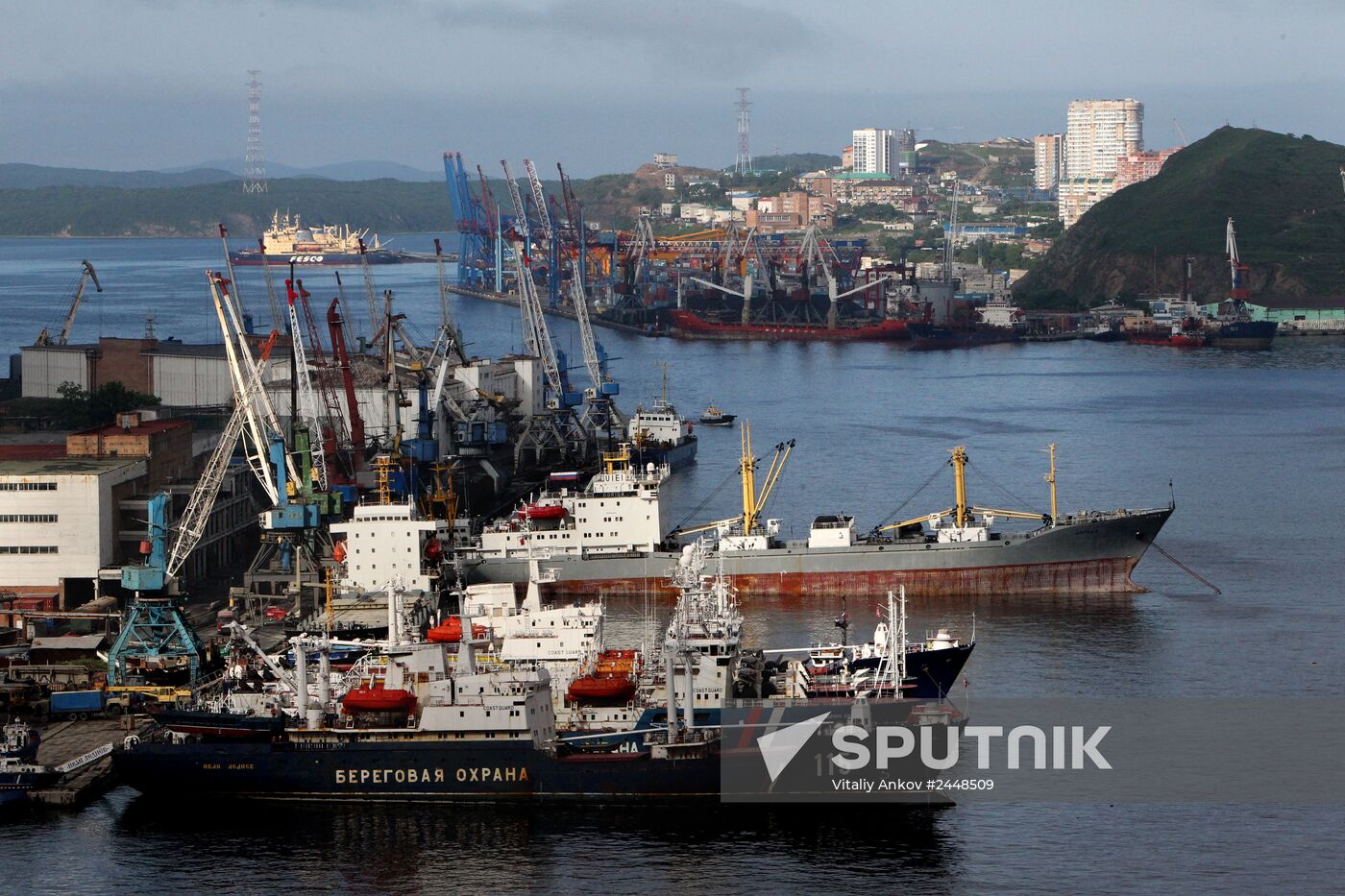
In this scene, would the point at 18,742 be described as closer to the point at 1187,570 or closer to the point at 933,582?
the point at 933,582

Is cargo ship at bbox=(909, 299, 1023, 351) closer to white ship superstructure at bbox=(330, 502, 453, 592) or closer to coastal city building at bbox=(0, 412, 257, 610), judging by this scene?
coastal city building at bbox=(0, 412, 257, 610)

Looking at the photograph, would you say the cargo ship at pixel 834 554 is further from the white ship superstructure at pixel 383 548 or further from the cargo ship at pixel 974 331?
the cargo ship at pixel 974 331

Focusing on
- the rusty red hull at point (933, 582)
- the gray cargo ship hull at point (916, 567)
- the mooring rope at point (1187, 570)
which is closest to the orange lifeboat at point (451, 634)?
the gray cargo ship hull at point (916, 567)

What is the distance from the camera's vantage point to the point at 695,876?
19.6m

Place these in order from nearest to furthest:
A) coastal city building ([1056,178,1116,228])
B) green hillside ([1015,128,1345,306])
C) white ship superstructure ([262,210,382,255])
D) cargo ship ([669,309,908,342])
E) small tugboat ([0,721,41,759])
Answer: small tugboat ([0,721,41,759])
cargo ship ([669,309,908,342])
green hillside ([1015,128,1345,306])
white ship superstructure ([262,210,382,255])
coastal city building ([1056,178,1116,228])

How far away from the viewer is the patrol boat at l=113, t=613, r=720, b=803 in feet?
70.7

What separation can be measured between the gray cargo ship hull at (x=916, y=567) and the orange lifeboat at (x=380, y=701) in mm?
11183

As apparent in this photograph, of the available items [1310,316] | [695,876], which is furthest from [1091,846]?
[1310,316]

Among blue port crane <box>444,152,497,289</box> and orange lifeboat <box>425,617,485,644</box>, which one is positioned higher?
blue port crane <box>444,152,497,289</box>

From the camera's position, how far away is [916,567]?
33.4 m

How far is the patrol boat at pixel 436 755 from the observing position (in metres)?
21.6

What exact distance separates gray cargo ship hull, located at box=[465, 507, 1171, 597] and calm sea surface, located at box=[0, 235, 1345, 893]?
2.52 feet

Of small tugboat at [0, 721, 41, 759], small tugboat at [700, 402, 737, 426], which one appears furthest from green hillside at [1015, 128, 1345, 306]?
small tugboat at [0, 721, 41, 759]

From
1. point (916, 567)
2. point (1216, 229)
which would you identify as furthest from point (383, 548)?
point (1216, 229)
